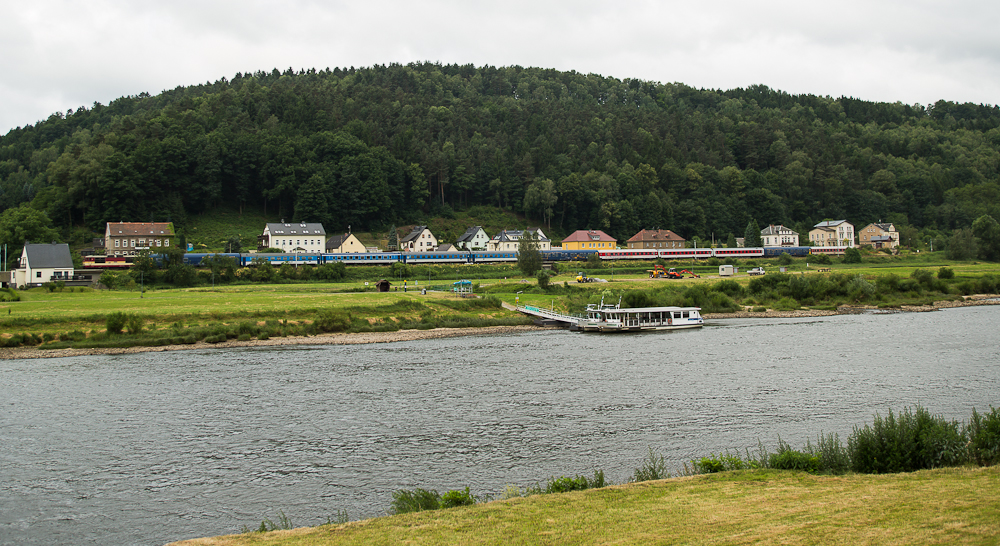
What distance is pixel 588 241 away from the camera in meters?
104

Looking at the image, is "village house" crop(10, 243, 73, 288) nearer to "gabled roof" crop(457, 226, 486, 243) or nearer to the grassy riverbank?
the grassy riverbank

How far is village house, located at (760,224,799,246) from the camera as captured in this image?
373 feet

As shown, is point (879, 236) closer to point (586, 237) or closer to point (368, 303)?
point (586, 237)

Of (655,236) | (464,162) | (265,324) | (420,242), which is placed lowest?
(265,324)

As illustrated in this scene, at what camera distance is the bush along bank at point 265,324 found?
41469 millimetres

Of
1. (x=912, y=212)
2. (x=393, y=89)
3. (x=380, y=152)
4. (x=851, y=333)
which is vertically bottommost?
(x=851, y=333)

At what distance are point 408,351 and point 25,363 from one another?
20491 millimetres

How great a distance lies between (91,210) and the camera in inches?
3814

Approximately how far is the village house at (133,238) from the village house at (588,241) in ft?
182

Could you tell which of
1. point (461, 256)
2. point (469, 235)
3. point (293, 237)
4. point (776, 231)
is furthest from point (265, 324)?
point (776, 231)

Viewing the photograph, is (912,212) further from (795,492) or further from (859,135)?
(795,492)

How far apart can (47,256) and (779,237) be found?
336 ft

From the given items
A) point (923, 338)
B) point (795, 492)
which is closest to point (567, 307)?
point (923, 338)

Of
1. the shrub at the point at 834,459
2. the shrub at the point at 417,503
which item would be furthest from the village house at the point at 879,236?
the shrub at the point at 417,503
